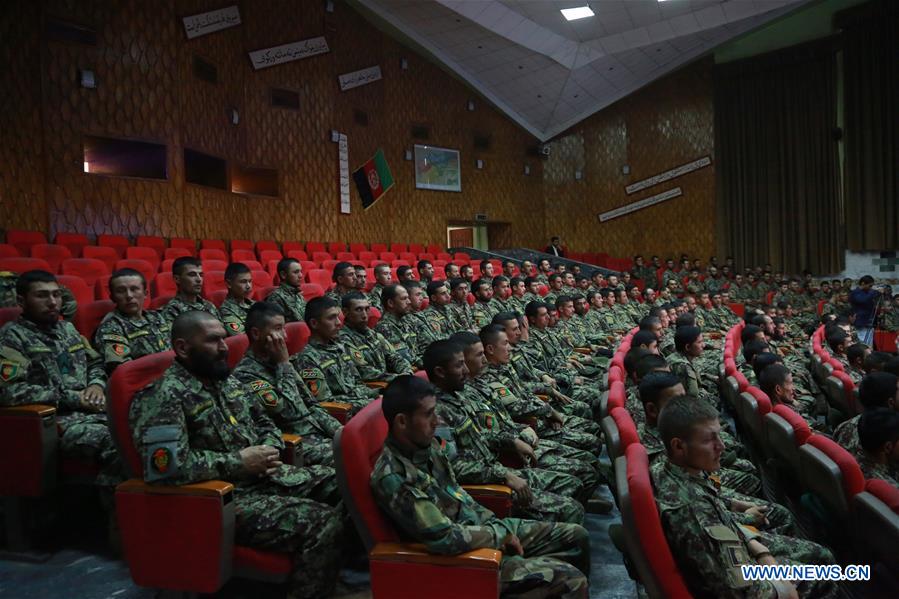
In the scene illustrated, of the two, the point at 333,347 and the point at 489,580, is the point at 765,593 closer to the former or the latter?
the point at 489,580

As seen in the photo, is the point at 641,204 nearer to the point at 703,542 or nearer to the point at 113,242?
the point at 113,242

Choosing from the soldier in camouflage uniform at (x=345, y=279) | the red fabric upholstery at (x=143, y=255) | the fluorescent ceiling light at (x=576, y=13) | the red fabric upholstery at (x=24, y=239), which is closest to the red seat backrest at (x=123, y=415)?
the soldier in camouflage uniform at (x=345, y=279)

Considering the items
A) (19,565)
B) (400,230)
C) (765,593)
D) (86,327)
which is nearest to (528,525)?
(765,593)

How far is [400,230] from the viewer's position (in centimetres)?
1065

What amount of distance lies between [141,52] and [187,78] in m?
0.55

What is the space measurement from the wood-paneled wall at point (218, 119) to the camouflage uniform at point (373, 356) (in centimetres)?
435

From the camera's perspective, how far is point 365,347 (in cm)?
316

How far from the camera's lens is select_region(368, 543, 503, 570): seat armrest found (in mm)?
1388

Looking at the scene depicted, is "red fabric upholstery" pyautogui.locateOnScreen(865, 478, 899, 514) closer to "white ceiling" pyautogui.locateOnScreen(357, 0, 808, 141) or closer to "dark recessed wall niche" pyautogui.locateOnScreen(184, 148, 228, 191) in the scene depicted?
"dark recessed wall niche" pyautogui.locateOnScreen(184, 148, 228, 191)

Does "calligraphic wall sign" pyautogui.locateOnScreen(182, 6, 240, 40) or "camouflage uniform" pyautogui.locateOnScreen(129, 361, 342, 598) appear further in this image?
"calligraphic wall sign" pyautogui.locateOnScreen(182, 6, 240, 40)

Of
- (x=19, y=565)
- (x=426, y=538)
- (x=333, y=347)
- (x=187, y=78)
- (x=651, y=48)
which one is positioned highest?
(x=651, y=48)

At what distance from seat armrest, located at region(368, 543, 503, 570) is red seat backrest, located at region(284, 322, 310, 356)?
1.70 m

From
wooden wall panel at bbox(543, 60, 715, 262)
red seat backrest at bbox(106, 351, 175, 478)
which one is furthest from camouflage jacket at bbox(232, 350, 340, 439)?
wooden wall panel at bbox(543, 60, 715, 262)

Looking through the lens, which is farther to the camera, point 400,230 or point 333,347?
point 400,230
